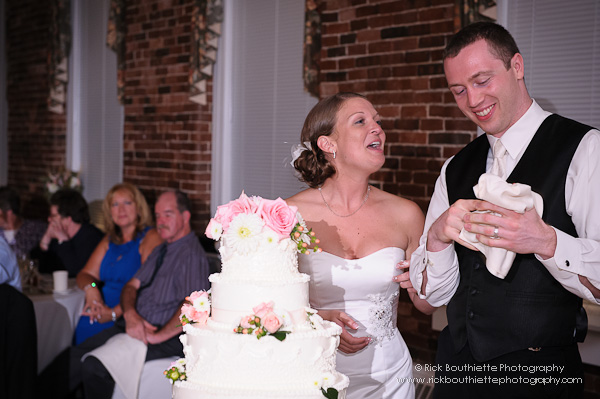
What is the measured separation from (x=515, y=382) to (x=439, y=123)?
2.00 metres

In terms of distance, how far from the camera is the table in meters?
4.21

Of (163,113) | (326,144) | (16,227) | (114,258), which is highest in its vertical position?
(163,113)

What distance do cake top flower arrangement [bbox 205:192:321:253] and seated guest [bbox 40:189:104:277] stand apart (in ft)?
12.3

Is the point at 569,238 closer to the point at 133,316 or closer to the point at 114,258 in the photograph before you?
the point at 133,316

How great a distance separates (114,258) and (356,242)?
264cm

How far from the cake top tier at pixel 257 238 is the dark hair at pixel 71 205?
387cm

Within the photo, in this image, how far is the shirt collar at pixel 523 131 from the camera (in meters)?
2.01

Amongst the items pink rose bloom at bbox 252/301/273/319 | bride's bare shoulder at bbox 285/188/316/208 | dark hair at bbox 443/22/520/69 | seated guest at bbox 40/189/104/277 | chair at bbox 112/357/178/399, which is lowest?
chair at bbox 112/357/178/399

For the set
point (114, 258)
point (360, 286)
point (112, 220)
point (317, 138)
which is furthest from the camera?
point (112, 220)

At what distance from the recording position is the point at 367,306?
8.35ft

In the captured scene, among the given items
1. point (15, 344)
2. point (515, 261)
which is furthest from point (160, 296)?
point (515, 261)

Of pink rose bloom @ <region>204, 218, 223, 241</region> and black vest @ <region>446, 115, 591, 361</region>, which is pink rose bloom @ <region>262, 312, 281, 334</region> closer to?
pink rose bloom @ <region>204, 218, 223, 241</region>

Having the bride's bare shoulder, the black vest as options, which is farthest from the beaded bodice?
the black vest

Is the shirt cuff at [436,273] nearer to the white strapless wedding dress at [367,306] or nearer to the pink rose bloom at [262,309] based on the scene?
the white strapless wedding dress at [367,306]
